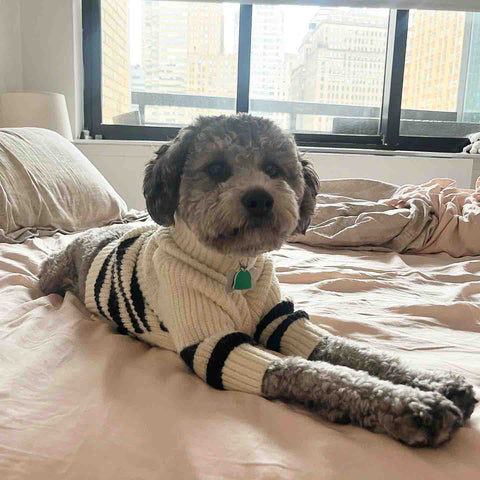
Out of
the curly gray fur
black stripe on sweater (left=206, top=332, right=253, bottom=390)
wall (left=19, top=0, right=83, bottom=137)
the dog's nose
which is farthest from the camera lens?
wall (left=19, top=0, right=83, bottom=137)

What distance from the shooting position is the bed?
0.63m

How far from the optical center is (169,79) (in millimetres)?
4031

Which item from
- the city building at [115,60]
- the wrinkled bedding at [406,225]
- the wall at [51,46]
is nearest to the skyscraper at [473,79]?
the wrinkled bedding at [406,225]

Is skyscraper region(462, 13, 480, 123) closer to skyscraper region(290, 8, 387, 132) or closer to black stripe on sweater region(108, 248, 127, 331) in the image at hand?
skyscraper region(290, 8, 387, 132)

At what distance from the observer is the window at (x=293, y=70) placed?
395 cm

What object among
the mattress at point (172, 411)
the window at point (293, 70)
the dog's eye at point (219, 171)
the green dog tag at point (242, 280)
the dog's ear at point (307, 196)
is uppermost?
the window at point (293, 70)

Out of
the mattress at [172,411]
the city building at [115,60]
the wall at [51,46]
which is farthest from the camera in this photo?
the city building at [115,60]

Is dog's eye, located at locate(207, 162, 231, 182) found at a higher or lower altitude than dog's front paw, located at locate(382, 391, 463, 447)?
higher

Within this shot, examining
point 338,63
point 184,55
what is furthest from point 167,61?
point 338,63

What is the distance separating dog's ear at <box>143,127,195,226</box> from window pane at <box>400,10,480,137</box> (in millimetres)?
3581

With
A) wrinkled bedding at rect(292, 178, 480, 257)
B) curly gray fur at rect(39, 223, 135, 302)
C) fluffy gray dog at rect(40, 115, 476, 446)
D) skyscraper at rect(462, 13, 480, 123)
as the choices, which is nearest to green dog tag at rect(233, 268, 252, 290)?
fluffy gray dog at rect(40, 115, 476, 446)

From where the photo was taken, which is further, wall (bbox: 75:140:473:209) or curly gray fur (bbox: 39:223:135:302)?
wall (bbox: 75:140:473:209)

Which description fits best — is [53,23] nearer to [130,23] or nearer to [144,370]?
[130,23]

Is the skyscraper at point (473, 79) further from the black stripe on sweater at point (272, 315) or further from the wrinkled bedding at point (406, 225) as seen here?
the black stripe on sweater at point (272, 315)
